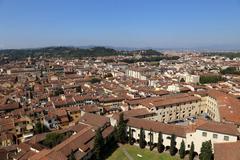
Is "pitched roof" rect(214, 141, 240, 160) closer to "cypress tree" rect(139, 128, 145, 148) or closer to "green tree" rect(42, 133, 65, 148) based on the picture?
"cypress tree" rect(139, 128, 145, 148)

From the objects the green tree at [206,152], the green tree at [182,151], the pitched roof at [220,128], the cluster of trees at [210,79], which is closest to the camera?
the green tree at [206,152]

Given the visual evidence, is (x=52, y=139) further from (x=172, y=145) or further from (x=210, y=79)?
(x=210, y=79)

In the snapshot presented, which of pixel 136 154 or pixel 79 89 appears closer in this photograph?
pixel 136 154

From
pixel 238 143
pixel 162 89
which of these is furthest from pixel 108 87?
pixel 238 143

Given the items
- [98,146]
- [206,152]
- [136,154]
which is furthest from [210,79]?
[98,146]

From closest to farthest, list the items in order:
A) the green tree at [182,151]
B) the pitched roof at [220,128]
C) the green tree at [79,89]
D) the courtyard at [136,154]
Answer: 1. the pitched roof at [220,128]
2. the green tree at [182,151]
3. the courtyard at [136,154]
4. the green tree at [79,89]

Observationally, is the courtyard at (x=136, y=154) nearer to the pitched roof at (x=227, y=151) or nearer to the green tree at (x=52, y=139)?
the pitched roof at (x=227, y=151)

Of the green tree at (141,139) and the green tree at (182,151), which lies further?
the green tree at (141,139)

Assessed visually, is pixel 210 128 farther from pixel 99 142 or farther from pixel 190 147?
pixel 99 142

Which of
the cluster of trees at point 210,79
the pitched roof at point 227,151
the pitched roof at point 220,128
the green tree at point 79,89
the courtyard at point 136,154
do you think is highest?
the pitched roof at point 220,128

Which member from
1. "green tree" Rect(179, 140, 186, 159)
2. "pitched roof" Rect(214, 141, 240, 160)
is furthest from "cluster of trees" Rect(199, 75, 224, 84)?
"pitched roof" Rect(214, 141, 240, 160)

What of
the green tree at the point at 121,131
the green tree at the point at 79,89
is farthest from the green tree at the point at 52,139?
the green tree at the point at 79,89
